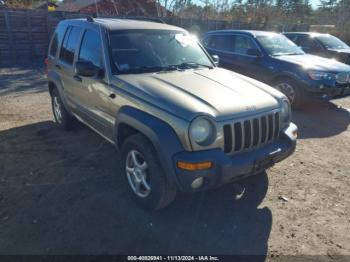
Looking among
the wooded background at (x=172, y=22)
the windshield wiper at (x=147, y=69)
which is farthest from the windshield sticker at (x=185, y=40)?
the wooded background at (x=172, y=22)

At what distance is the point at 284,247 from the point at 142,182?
1572mm

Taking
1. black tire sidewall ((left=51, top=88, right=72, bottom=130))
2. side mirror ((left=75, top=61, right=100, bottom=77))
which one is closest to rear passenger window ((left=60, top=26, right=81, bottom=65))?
black tire sidewall ((left=51, top=88, right=72, bottom=130))

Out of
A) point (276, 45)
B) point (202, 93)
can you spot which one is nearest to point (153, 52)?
point (202, 93)

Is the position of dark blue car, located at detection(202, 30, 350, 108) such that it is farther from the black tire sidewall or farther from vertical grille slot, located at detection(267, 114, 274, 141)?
the black tire sidewall

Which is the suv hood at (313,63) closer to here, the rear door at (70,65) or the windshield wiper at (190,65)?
the windshield wiper at (190,65)

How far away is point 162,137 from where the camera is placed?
2.86 metres

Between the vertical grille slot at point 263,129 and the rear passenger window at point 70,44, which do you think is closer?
the vertical grille slot at point 263,129

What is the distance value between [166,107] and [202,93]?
0.49 meters

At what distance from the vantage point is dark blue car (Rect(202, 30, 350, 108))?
6.79 metres

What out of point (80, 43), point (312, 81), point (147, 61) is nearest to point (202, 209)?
point (147, 61)

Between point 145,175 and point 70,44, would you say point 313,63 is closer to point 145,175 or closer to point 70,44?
point 70,44

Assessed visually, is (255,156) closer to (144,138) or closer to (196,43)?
(144,138)

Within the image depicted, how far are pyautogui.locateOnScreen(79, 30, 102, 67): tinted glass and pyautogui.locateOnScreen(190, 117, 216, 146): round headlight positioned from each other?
1770 mm

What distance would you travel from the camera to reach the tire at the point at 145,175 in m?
3.04
